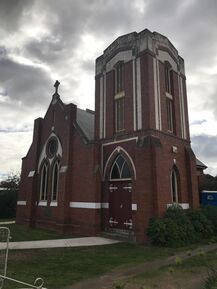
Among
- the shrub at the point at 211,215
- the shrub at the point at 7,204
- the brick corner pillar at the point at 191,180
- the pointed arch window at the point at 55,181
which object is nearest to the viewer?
the shrub at the point at 211,215

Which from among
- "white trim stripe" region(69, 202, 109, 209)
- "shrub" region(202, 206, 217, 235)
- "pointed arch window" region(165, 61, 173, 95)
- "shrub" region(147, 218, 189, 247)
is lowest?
"shrub" region(147, 218, 189, 247)

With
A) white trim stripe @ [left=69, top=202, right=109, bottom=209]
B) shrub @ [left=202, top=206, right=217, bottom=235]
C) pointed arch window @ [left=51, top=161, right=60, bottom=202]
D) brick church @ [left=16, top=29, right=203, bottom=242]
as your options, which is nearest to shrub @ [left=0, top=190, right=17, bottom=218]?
brick church @ [left=16, top=29, right=203, bottom=242]

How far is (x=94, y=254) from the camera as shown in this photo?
10.5 metres

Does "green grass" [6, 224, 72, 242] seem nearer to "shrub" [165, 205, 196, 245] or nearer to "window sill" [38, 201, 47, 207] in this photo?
"window sill" [38, 201, 47, 207]

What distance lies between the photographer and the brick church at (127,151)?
14.3 m

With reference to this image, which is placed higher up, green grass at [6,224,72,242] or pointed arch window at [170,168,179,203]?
pointed arch window at [170,168,179,203]

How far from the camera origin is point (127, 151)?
15633 millimetres

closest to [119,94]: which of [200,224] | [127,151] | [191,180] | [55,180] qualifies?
[127,151]

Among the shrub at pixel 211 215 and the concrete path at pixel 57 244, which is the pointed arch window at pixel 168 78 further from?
the concrete path at pixel 57 244

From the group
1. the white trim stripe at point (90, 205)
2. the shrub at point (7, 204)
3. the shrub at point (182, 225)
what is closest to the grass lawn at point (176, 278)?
the shrub at point (182, 225)

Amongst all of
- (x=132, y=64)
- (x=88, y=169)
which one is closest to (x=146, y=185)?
(x=88, y=169)

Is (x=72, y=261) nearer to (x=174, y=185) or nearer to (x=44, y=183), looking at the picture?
(x=174, y=185)

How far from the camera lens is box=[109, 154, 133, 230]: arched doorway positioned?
15.1 meters

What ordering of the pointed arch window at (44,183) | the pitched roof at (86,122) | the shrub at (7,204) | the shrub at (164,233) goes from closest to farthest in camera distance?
the shrub at (164,233) → the pitched roof at (86,122) → the pointed arch window at (44,183) → the shrub at (7,204)
